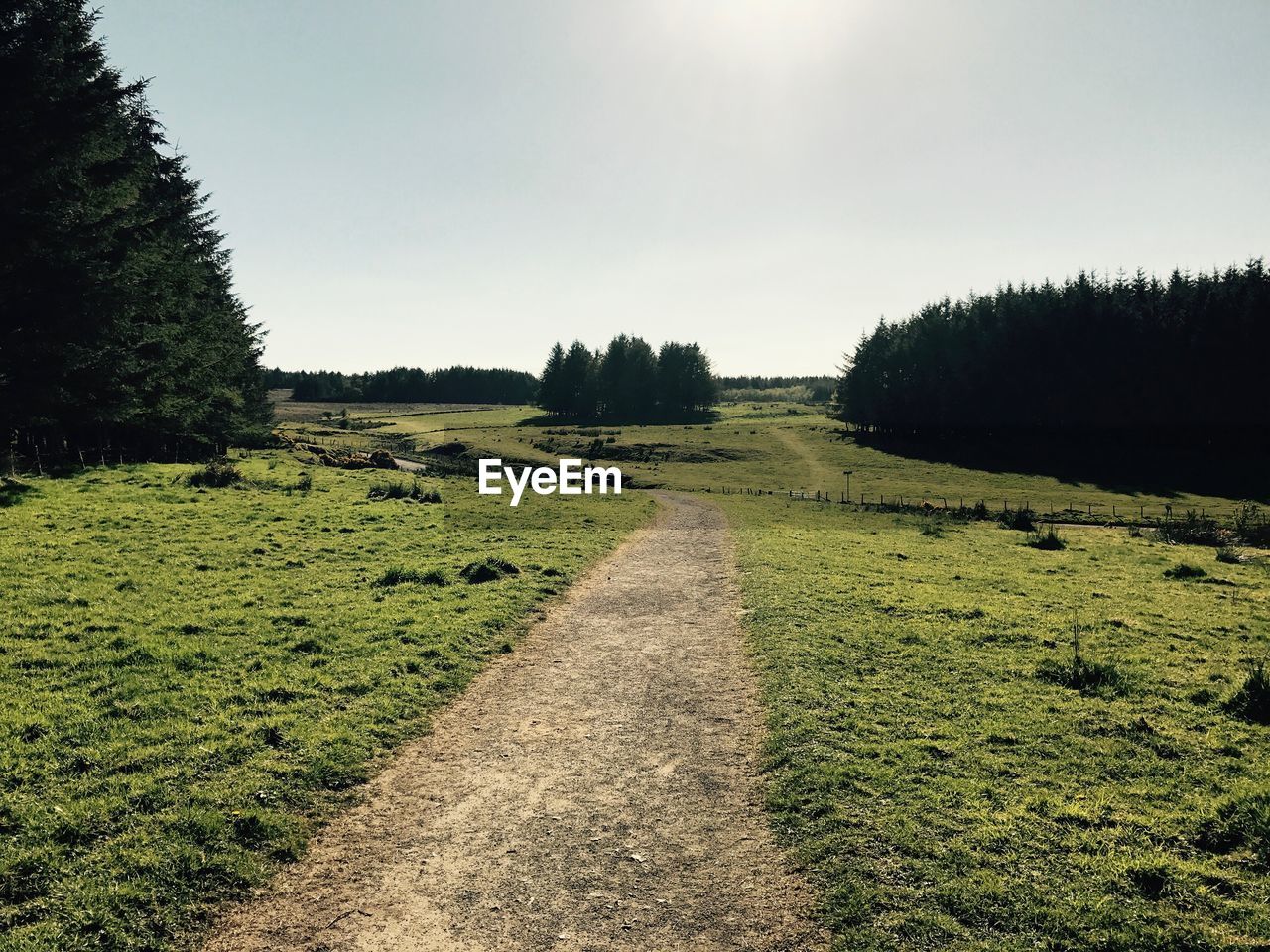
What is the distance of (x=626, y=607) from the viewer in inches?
798

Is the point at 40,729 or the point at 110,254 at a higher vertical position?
the point at 110,254

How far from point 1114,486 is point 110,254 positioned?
3515 inches

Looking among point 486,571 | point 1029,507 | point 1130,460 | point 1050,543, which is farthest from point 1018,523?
point 1130,460

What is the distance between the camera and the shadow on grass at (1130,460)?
72750mm

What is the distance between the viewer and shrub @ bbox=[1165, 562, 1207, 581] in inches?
1064

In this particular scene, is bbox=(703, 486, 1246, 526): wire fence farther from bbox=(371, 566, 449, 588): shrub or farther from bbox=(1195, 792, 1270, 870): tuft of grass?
bbox=(1195, 792, 1270, 870): tuft of grass

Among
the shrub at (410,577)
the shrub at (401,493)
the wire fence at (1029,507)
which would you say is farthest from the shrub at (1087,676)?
the wire fence at (1029,507)

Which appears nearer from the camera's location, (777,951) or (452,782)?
(777,951)

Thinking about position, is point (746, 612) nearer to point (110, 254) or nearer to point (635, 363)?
point (110, 254)

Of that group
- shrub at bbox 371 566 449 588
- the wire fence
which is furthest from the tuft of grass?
the wire fence

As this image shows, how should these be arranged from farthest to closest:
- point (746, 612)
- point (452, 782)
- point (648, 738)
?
point (746, 612) → point (648, 738) → point (452, 782)

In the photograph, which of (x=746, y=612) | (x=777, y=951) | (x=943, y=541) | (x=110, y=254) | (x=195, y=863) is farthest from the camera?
(x=943, y=541)

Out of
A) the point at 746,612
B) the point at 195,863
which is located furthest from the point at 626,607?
the point at 195,863

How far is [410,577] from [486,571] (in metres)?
2.43
